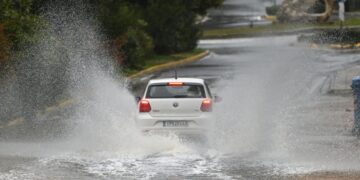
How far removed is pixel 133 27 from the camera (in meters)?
44.0

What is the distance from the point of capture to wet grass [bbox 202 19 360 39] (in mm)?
66000

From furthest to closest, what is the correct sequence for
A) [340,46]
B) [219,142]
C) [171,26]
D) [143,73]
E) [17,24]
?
[340,46]
[171,26]
[143,73]
[17,24]
[219,142]

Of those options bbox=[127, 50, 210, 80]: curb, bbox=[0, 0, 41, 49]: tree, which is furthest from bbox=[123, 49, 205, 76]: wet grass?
bbox=[0, 0, 41, 49]: tree

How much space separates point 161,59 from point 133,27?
536cm

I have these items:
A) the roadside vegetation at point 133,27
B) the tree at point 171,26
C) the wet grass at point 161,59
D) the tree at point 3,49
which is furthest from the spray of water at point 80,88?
the tree at point 171,26

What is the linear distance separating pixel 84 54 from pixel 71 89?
10.3 feet

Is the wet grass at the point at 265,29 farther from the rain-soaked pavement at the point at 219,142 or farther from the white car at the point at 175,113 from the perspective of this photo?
the white car at the point at 175,113

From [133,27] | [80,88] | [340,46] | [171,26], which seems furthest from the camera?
[340,46]

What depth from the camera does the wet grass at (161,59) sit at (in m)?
41.6

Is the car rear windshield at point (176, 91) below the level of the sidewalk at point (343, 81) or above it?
above

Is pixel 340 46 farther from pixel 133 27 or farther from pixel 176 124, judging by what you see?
pixel 176 124

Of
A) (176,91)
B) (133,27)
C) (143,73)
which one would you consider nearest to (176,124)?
(176,91)

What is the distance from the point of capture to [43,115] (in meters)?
27.1

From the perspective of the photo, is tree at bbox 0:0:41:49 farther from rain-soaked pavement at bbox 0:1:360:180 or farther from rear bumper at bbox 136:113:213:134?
rear bumper at bbox 136:113:213:134
